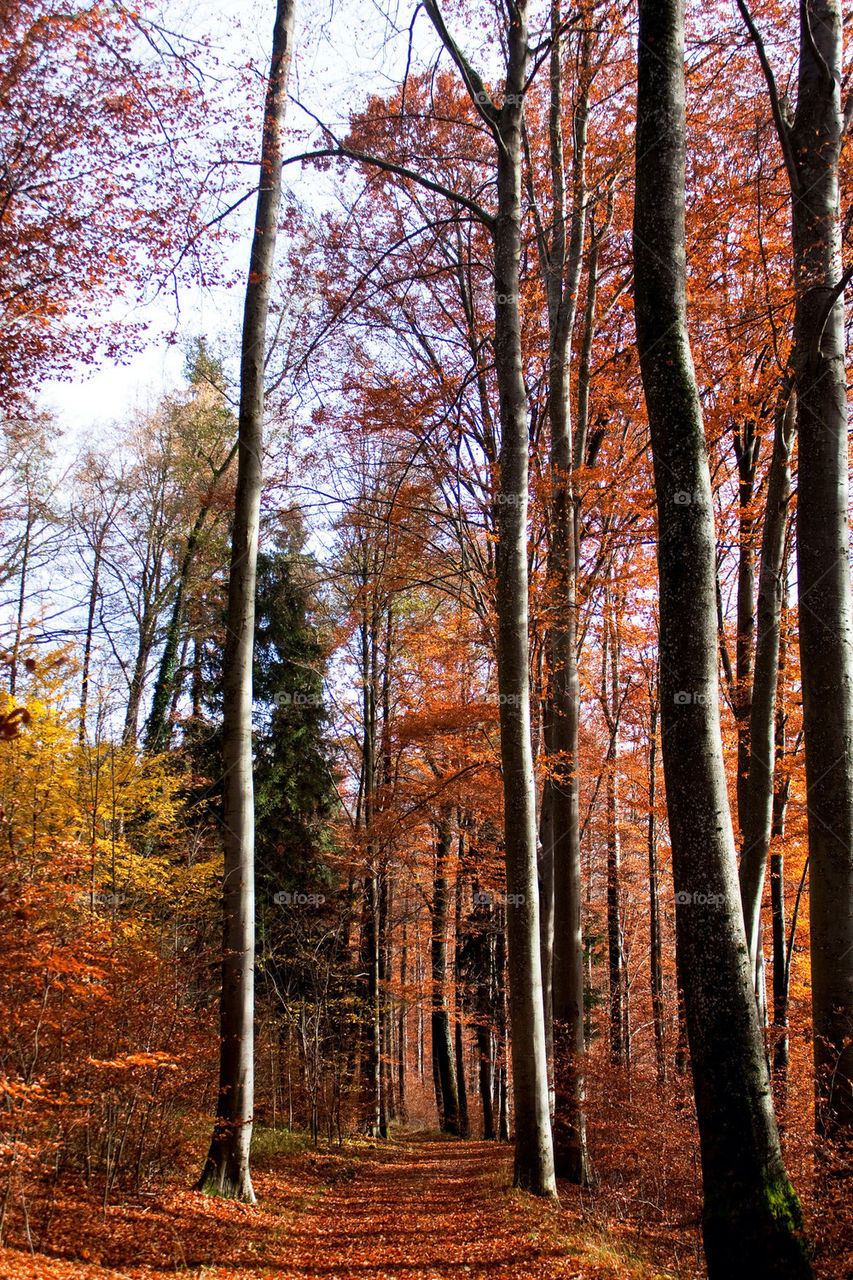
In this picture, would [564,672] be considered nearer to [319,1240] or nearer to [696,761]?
[696,761]

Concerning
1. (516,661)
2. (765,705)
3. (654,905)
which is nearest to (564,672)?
(516,661)

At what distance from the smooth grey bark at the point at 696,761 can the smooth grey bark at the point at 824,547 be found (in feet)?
4.01

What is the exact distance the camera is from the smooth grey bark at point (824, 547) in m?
4.65

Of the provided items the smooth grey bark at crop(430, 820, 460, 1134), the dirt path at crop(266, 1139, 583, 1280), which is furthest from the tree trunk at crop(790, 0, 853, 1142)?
the smooth grey bark at crop(430, 820, 460, 1134)

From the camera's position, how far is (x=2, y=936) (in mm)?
4305

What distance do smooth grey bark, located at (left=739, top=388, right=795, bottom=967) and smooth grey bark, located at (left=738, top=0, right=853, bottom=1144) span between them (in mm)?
2410

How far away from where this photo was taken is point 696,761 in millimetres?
3395

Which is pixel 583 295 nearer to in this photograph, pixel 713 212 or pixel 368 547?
pixel 713 212

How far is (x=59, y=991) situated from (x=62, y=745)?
4893mm

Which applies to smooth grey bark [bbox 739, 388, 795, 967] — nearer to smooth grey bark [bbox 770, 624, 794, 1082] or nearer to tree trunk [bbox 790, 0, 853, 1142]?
tree trunk [bbox 790, 0, 853, 1142]

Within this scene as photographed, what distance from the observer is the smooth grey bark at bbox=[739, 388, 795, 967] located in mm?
7414

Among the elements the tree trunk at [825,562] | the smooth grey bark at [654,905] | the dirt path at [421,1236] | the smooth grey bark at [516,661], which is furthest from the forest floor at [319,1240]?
the smooth grey bark at [654,905]

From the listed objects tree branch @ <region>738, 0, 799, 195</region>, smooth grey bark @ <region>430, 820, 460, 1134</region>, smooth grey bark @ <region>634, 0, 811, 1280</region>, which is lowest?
smooth grey bark @ <region>430, 820, 460, 1134</region>

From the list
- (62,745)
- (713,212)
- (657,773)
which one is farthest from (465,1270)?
(657,773)
